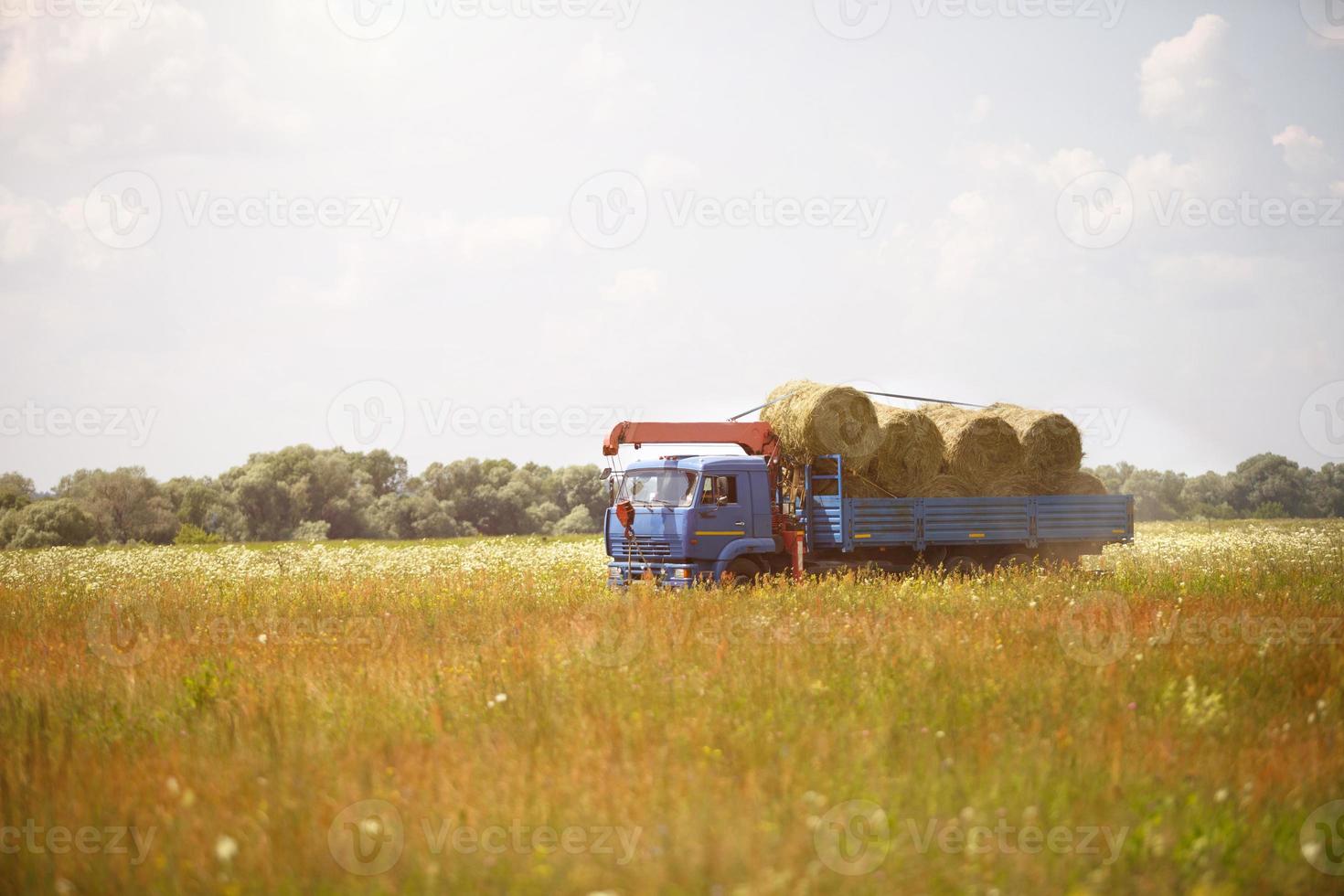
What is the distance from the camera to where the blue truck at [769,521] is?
14.9 metres

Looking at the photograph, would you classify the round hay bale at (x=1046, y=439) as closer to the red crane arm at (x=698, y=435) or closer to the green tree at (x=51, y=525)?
the red crane arm at (x=698, y=435)

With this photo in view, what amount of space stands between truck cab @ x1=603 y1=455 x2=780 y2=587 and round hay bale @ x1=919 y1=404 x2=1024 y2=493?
3385 mm

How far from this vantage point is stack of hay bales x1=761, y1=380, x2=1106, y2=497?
50.3 feet

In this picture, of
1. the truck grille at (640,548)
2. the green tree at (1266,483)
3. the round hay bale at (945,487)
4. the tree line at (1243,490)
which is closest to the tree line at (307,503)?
the truck grille at (640,548)

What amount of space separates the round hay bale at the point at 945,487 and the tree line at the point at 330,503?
21841 millimetres

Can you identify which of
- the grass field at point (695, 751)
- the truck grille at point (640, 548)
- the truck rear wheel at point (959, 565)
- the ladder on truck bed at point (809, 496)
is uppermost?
the ladder on truck bed at point (809, 496)

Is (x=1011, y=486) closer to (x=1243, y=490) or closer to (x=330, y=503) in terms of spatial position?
(x=330, y=503)

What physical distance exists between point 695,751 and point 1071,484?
43.7ft

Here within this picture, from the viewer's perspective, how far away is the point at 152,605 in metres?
14.0

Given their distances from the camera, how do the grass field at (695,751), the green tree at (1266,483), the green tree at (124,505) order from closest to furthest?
the grass field at (695,751), the green tree at (124,505), the green tree at (1266,483)

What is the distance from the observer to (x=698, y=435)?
1598 centimetres

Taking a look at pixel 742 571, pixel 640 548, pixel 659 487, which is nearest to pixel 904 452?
pixel 742 571

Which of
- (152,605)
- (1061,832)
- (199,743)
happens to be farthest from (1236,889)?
(152,605)

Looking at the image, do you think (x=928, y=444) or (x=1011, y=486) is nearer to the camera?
(x=928, y=444)
